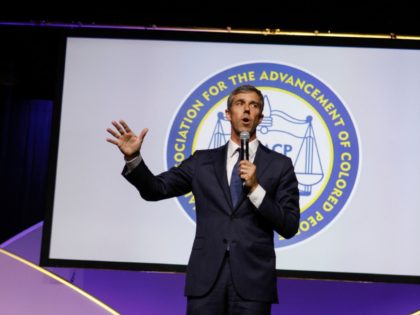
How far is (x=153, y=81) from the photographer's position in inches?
148

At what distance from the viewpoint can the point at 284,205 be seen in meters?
2.32

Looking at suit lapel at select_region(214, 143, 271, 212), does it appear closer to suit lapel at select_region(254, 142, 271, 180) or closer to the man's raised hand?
suit lapel at select_region(254, 142, 271, 180)

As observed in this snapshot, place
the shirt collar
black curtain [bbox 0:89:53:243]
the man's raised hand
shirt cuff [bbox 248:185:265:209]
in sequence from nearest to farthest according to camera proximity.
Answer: shirt cuff [bbox 248:185:265:209] → the man's raised hand → the shirt collar → black curtain [bbox 0:89:53:243]

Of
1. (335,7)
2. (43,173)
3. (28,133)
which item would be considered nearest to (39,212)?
(43,173)

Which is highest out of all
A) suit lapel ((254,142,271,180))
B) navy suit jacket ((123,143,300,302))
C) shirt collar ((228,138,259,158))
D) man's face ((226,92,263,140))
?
man's face ((226,92,263,140))

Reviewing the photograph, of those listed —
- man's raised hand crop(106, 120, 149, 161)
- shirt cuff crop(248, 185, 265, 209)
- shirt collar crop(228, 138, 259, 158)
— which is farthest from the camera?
shirt collar crop(228, 138, 259, 158)

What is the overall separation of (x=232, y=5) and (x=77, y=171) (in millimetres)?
1443

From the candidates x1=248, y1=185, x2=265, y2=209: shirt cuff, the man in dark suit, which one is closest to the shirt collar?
the man in dark suit

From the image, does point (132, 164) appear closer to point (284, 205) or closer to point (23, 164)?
point (284, 205)

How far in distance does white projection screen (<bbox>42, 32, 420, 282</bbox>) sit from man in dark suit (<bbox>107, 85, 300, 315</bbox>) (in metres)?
1.19

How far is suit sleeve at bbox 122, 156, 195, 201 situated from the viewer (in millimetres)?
2342

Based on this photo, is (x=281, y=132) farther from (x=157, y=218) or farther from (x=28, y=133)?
(x=28, y=133)

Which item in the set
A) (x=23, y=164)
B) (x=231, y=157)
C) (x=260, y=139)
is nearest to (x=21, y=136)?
(x=23, y=164)

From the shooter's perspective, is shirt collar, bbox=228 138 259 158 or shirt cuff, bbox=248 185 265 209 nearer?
shirt cuff, bbox=248 185 265 209
